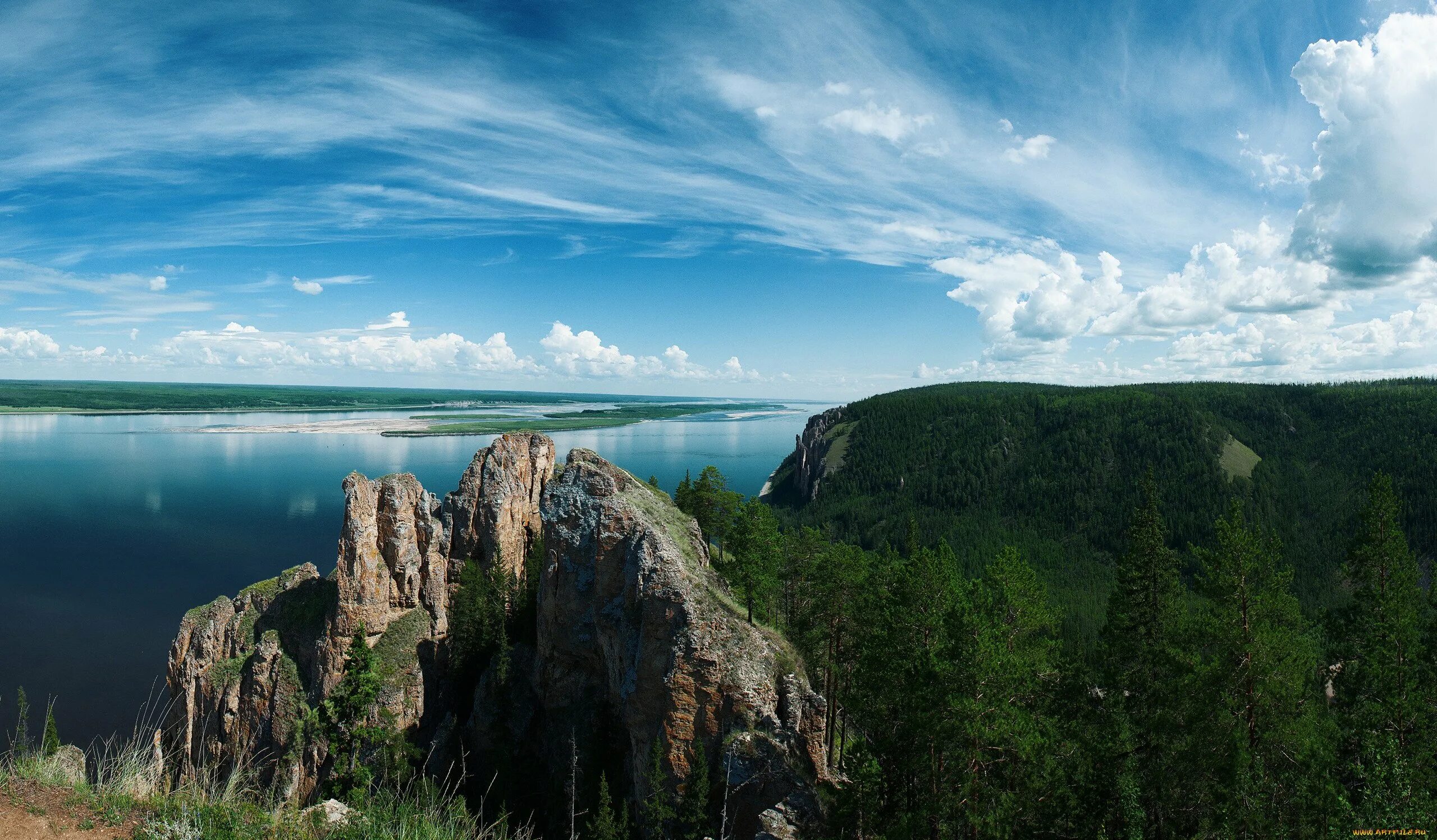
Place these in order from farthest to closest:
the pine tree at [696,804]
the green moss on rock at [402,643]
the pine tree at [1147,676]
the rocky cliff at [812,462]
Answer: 1. the rocky cliff at [812,462]
2. the green moss on rock at [402,643]
3. the pine tree at [696,804]
4. the pine tree at [1147,676]

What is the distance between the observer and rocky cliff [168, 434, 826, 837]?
2448cm

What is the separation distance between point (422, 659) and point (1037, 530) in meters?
138

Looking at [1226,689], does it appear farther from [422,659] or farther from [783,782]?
[422,659]

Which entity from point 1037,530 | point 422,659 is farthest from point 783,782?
point 1037,530

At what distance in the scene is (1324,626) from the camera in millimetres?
20719

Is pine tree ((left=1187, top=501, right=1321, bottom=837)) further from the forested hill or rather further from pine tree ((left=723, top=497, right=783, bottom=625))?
the forested hill

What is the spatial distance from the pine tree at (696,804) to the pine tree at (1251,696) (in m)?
14.2

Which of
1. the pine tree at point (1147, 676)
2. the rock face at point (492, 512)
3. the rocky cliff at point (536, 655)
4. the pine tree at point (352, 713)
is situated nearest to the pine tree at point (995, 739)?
the pine tree at point (1147, 676)

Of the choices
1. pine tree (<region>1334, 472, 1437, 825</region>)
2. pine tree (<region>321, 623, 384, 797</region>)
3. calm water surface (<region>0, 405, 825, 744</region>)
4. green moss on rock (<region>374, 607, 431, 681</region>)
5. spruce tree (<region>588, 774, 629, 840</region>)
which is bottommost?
calm water surface (<region>0, 405, 825, 744</region>)

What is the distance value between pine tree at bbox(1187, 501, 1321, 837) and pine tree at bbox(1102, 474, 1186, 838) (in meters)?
0.74

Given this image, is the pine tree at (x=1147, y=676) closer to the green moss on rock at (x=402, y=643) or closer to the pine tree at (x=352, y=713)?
the pine tree at (x=352, y=713)

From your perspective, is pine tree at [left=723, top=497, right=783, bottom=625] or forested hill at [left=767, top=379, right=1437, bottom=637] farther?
forested hill at [left=767, top=379, right=1437, bottom=637]

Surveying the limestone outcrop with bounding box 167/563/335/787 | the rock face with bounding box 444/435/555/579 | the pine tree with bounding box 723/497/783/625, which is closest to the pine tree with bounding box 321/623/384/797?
the pine tree with bounding box 723/497/783/625

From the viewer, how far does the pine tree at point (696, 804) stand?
22.8 meters
